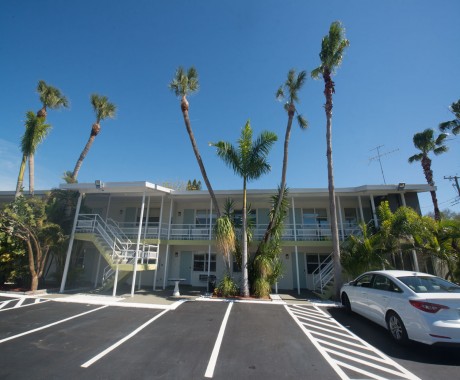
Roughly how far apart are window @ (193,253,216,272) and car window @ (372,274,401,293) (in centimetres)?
996

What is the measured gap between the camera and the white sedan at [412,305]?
4.19 m

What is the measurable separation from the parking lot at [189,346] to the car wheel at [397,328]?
0.33 meters

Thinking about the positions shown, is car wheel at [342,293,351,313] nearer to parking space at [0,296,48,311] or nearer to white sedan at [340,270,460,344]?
white sedan at [340,270,460,344]

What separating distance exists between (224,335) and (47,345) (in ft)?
12.3

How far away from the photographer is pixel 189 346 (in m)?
4.77

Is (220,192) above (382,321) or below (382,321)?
above

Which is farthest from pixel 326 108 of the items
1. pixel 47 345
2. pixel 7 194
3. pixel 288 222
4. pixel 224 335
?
pixel 7 194

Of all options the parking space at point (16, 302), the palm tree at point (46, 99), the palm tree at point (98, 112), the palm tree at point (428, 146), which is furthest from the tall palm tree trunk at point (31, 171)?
the palm tree at point (428, 146)

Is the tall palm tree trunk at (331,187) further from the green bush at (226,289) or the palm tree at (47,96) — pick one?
the palm tree at (47,96)

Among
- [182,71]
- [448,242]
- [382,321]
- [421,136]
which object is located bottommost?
[382,321]

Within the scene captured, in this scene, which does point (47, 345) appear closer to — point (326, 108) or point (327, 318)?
point (327, 318)

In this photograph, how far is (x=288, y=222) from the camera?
14.7 m

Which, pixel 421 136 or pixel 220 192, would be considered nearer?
pixel 220 192

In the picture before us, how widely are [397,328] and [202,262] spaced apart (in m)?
11.3
